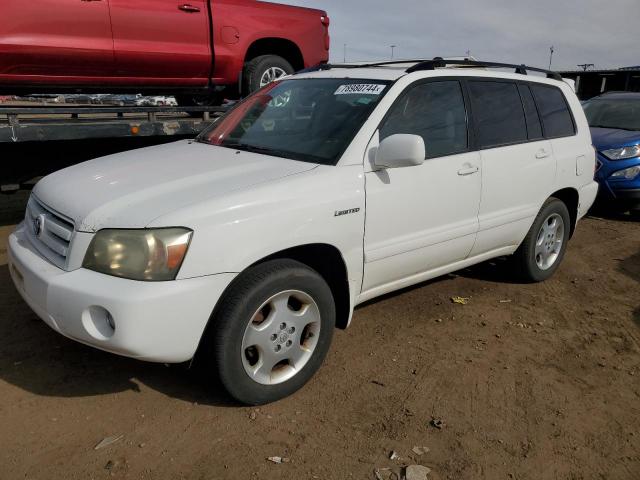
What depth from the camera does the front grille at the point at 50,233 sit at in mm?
2600

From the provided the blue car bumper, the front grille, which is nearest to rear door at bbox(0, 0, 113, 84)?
the front grille

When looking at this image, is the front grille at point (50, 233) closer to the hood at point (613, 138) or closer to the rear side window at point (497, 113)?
the rear side window at point (497, 113)

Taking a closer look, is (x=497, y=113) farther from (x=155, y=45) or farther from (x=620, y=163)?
(x=620, y=163)

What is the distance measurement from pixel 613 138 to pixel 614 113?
1.09m

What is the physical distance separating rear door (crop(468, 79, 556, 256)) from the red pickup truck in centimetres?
317

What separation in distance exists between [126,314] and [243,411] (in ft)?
2.80

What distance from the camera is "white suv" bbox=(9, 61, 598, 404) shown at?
7.91 ft

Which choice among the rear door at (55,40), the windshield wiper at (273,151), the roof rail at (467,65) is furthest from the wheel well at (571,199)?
the rear door at (55,40)

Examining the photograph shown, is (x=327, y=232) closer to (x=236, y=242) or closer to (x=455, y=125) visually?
(x=236, y=242)

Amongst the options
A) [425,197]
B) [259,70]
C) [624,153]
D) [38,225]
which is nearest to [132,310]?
[38,225]

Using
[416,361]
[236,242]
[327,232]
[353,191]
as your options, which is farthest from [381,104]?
[416,361]

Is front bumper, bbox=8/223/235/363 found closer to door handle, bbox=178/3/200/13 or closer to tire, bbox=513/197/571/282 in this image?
tire, bbox=513/197/571/282

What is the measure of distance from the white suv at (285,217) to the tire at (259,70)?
2432mm

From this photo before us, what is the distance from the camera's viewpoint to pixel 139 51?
548 cm
